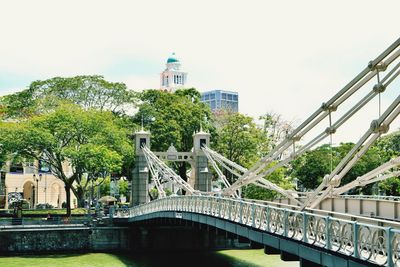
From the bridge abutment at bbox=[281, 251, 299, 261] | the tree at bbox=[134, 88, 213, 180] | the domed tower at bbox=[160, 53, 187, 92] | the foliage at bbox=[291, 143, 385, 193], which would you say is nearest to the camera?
the bridge abutment at bbox=[281, 251, 299, 261]

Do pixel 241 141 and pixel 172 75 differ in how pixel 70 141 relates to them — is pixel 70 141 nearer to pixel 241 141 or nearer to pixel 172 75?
pixel 241 141

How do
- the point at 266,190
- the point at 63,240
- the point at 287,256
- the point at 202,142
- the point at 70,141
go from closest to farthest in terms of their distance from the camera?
the point at 287,256, the point at 63,240, the point at 202,142, the point at 70,141, the point at 266,190

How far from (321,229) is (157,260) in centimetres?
2256

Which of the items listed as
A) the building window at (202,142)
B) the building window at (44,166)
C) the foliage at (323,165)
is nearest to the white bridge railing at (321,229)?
the building window at (202,142)

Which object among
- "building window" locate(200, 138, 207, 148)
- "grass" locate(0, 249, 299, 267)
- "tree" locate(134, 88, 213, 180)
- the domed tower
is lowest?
"grass" locate(0, 249, 299, 267)

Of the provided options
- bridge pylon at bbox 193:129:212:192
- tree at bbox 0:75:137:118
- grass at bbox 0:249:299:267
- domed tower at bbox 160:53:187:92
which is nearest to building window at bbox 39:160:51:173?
tree at bbox 0:75:137:118

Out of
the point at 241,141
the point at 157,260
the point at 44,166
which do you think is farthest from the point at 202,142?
→ the point at 44,166

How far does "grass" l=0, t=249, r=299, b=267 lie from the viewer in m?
36.8

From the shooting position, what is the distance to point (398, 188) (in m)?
55.1

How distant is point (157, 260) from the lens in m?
39.4

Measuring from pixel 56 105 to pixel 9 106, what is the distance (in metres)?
5.23

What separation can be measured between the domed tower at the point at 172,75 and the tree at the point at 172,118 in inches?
2775

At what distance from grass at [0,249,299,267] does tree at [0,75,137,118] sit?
68.4ft

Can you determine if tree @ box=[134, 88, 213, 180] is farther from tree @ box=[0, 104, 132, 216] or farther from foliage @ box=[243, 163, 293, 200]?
foliage @ box=[243, 163, 293, 200]
